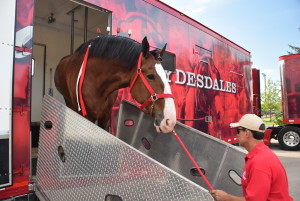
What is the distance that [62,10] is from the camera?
4.87m

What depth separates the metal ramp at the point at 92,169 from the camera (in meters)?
1.72

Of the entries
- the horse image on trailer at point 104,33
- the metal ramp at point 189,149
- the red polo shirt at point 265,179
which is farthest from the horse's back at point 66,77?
the red polo shirt at point 265,179

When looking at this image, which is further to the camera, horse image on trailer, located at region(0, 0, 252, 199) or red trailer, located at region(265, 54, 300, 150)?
red trailer, located at region(265, 54, 300, 150)

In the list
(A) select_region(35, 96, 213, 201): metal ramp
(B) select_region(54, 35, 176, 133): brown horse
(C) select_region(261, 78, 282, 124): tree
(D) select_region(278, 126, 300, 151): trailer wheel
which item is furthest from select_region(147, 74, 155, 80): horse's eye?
(C) select_region(261, 78, 282, 124): tree

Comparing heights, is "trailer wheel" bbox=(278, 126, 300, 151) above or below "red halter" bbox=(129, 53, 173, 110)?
below

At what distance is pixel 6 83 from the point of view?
89.1 inches

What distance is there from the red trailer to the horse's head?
711 cm

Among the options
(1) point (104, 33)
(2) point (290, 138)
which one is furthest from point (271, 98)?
(1) point (104, 33)

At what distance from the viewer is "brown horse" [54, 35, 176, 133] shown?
2510 millimetres

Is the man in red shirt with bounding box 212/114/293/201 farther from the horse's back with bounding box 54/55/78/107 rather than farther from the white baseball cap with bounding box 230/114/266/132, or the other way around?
the horse's back with bounding box 54/55/78/107

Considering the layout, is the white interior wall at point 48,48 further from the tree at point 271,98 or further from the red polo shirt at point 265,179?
the tree at point 271,98

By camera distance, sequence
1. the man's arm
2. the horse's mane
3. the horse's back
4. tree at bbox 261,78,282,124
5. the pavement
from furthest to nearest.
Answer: tree at bbox 261,78,282,124 < the pavement < the horse's back < the horse's mane < the man's arm

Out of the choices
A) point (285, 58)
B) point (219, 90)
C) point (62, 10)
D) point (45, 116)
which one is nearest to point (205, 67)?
point (219, 90)

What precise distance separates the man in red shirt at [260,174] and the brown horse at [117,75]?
2.66 feet
